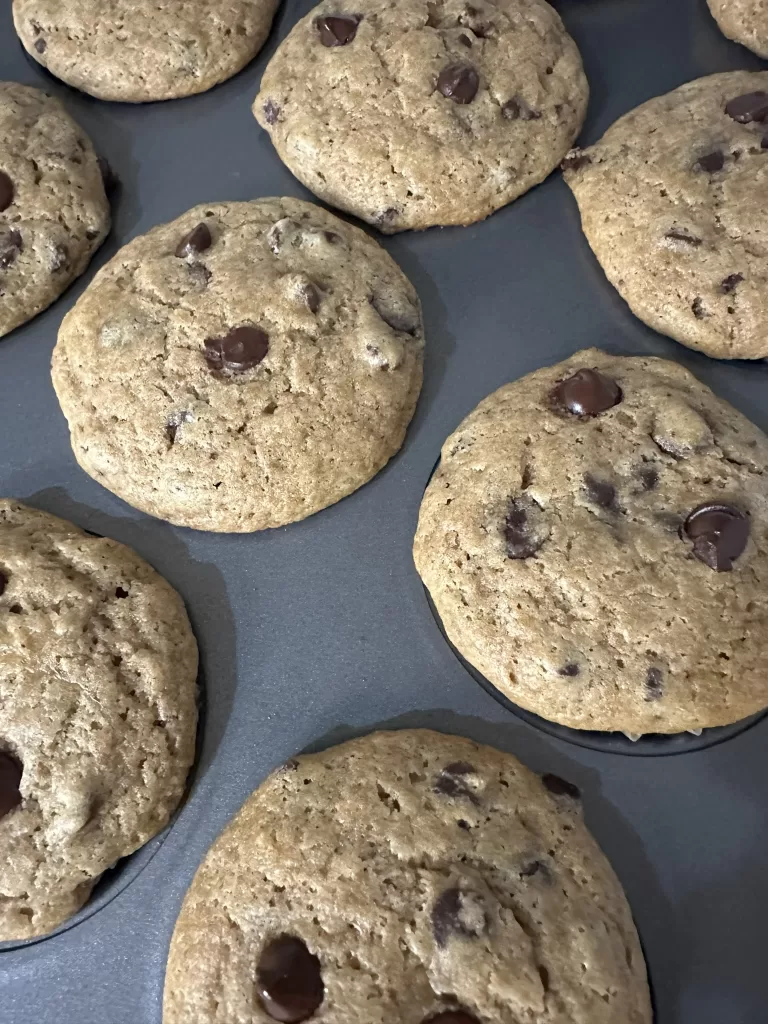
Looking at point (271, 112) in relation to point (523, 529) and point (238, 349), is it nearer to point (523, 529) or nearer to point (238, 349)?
point (238, 349)

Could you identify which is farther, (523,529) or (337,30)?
(337,30)

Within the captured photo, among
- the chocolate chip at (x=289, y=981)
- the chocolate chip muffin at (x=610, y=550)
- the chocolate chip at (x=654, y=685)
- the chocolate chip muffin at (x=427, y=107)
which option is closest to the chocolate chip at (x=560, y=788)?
the chocolate chip muffin at (x=610, y=550)

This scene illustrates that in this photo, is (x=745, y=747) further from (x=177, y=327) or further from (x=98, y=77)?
(x=98, y=77)

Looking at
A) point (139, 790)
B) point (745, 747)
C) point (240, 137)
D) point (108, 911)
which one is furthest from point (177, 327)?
point (745, 747)

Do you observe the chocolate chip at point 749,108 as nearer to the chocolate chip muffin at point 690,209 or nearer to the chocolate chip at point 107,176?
the chocolate chip muffin at point 690,209

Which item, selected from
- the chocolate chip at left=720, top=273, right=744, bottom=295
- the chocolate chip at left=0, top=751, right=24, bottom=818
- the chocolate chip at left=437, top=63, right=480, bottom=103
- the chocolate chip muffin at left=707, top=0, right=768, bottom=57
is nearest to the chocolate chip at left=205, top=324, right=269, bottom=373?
the chocolate chip at left=437, top=63, right=480, bottom=103

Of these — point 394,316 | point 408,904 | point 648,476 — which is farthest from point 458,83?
point 408,904

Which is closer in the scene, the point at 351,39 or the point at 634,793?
the point at 634,793
